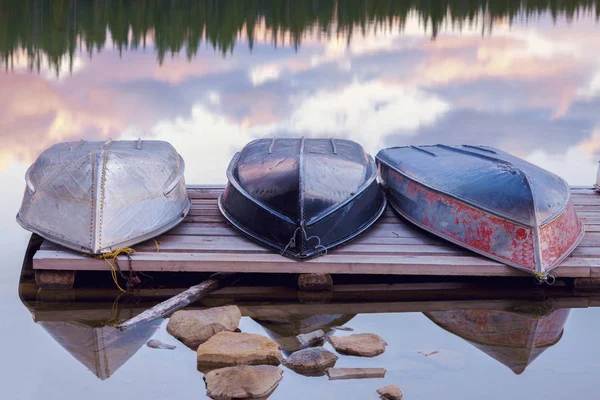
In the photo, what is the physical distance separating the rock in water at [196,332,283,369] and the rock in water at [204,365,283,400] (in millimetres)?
125

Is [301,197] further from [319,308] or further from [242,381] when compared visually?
[242,381]

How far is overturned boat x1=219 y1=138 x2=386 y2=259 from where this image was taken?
265 inches

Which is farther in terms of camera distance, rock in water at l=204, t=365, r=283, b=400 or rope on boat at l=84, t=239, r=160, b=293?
rope on boat at l=84, t=239, r=160, b=293

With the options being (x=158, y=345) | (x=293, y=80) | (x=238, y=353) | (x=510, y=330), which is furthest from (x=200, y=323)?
(x=293, y=80)

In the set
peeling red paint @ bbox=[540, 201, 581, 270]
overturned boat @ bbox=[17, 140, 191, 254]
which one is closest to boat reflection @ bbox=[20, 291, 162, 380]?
overturned boat @ bbox=[17, 140, 191, 254]

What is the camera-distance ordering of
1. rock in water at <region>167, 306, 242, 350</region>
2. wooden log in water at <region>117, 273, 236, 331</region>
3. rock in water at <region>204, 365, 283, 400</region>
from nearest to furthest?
rock in water at <region>204, 365, 283, 400</region>
rock in water at <region>167, 306, 242, 350</region>
wooden log in water at <region>117, 273, 236, 331</region>

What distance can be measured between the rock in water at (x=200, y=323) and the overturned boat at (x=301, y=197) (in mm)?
861

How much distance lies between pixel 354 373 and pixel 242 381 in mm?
691

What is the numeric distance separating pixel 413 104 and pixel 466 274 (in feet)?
30.5

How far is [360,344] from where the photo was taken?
5.70 m

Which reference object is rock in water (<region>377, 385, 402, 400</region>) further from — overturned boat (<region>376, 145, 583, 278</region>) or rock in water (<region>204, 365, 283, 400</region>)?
overturned boat (<region>376, 145, 583, 278</region>)

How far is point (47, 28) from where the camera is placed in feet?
75.6

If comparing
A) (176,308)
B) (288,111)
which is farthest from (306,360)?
(288,111)

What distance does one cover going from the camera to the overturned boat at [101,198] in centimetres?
667
